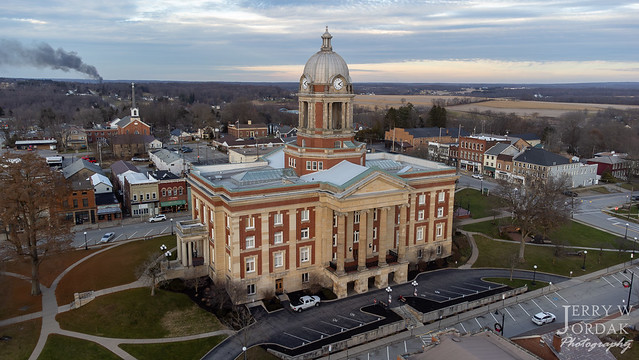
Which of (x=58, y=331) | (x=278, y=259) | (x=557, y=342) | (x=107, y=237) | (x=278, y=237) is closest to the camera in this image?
(x=557, y=342)

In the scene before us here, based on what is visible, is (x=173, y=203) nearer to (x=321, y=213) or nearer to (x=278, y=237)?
(x=278, y=237)

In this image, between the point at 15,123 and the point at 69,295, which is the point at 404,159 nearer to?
the point at 69,295

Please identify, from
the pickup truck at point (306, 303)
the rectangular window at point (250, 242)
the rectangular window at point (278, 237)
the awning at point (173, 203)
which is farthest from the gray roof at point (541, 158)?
the rectangular window at point (250, 242)

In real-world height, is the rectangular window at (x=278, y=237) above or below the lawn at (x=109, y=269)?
above

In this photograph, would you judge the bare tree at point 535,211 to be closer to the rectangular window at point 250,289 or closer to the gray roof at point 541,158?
the rectangular window at point 250,289

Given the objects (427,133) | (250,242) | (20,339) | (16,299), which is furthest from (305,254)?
(427,133)
